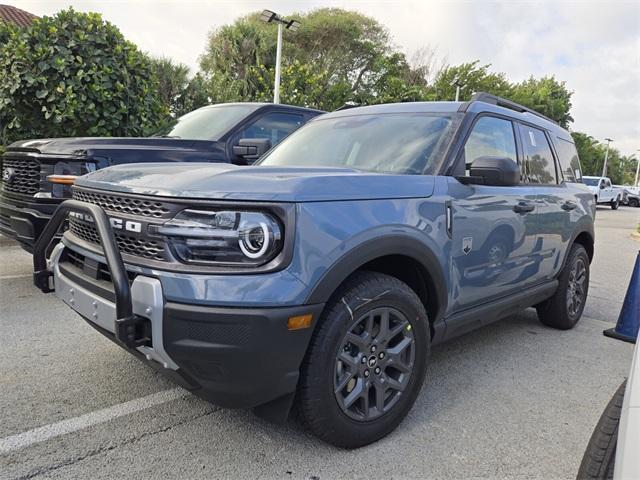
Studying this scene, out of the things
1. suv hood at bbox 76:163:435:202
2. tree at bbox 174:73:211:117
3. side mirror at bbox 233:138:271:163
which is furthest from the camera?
tree at bbox 174:73:211:117

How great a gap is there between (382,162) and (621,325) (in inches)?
113

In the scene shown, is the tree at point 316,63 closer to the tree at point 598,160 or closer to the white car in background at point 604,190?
the white car in background at point 604,190

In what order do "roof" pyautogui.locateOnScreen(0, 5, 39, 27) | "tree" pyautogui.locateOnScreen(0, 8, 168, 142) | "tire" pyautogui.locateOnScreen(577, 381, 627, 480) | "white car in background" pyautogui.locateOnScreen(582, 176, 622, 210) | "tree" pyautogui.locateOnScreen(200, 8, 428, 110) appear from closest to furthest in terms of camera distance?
"tire" pyautogui.locateOnScreen(577, 381, 627, 480) < "tree" pyautogui.locateOnScreen(0, 8, 168, 142) < "roof" pyautogui.locateOnScreen(0, 5, 39, 27) < "tree" pyautogui.locateOnScreen(200, 8, 428, 110) < "white car in background" pyautogui.locateOnScreen(582, 176, 622, 210)

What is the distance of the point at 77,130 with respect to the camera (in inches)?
317

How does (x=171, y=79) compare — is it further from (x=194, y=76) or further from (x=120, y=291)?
(x=120, y=291)

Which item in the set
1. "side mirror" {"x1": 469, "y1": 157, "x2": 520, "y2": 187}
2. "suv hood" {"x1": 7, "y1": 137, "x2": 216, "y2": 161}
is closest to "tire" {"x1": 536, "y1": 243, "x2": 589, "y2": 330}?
"side mirror" {"x1": 469, "y1": 157, "x2": 520, "y2": 187}

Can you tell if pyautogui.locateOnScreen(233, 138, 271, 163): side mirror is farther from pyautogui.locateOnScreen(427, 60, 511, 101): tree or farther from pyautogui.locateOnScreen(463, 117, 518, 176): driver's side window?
pyautogui.locateOnScreen(427, 60, 511, 101): tree

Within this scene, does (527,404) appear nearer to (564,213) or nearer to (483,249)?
(483,249)

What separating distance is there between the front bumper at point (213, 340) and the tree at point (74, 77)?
6387mm

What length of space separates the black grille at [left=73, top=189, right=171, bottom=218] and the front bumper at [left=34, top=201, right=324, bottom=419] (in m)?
0.15

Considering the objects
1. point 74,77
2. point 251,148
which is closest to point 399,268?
point 251,148

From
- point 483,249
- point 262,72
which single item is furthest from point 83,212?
point 262,72

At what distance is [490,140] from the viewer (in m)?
3.42

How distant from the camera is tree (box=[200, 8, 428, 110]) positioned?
21.5m
